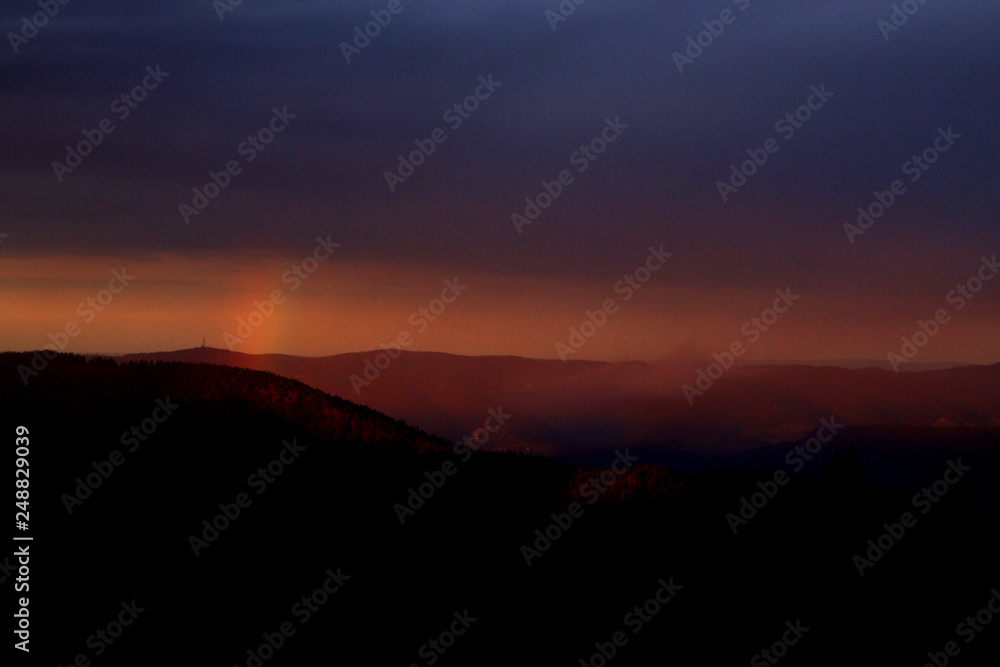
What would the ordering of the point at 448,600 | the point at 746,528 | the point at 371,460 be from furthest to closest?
the point at 371,460 → the point at 746,528 → the point at 448,600

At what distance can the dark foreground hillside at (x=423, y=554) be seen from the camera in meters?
17.1

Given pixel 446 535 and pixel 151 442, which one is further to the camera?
pixel 151 442

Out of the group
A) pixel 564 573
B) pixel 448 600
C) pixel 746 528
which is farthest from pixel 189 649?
pixel 746 528

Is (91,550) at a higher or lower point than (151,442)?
lower

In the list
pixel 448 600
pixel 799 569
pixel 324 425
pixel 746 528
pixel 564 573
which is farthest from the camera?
pixel 324 425

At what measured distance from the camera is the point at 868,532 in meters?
23.0

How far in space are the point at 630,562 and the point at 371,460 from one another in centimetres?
790

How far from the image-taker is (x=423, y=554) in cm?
1955

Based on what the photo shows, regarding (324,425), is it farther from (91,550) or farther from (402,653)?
(402,653)

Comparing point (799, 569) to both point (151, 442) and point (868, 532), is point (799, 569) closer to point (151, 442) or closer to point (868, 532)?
point (868, 532)

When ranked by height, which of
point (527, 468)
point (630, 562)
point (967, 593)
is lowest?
point (967, 593)

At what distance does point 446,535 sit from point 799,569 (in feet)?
28.6

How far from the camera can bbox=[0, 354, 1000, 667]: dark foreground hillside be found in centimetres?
1709

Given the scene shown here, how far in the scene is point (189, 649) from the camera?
53.7ft
